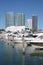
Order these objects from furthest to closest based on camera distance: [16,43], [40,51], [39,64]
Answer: [16,43]
[40,51]
[39,64]

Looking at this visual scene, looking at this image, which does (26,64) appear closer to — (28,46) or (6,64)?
(6,64)

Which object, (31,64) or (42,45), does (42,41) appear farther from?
(31,64)

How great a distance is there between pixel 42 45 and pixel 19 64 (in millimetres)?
13923

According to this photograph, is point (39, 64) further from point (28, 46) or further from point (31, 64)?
point (28, 46)

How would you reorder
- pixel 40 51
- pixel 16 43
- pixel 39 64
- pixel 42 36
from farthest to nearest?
pixel 16 43 → pixel 42 36 → pixel 40 51 → pixel 39 64

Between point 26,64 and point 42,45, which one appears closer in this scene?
point 26,64

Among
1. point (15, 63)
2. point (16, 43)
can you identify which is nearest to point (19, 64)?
point (15, 63)

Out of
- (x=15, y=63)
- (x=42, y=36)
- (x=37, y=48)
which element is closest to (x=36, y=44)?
(x=37, y=48)

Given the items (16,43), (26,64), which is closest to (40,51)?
(26,64)

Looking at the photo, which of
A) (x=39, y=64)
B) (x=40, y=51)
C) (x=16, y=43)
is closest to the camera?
(x=39, y=64)

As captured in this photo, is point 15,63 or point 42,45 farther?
point 42,45

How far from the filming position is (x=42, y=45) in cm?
4106

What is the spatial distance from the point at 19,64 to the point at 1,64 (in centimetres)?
263

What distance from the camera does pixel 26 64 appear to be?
28.2 meters
